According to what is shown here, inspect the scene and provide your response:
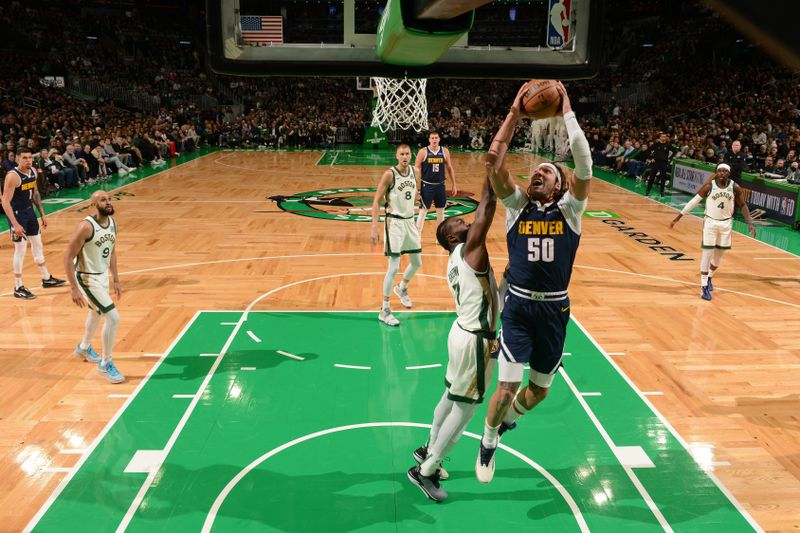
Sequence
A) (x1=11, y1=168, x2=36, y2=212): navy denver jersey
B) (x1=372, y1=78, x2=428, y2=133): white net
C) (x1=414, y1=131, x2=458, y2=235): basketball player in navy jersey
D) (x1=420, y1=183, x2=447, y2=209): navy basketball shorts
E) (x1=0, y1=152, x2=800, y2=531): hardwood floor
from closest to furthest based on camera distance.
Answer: (x1=0, y1=152, x2=800, y2=531): hardwood floor → (x1=11, y1=168, x2=36, y2=212): navy denver jersey → (x1=414, y1=131, x2=458, y2=235): basketball player in navy jersey → (x1=420, y1=183, x2=447, y2=209): navy basketball shorts → (x1=372, y1=78, x2=428, y2=133): white net

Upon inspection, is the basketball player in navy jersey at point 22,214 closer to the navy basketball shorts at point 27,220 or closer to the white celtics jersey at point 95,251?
the navy basketball shorts at point 27,220

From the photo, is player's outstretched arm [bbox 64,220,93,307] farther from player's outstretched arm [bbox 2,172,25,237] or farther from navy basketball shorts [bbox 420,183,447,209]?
navy basketball shorts [bbox 420,183,447,209]

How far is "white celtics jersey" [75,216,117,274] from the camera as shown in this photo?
5.84 meters

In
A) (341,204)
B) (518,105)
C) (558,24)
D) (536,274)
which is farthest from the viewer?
(341,204)

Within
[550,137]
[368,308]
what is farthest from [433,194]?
[550,137]

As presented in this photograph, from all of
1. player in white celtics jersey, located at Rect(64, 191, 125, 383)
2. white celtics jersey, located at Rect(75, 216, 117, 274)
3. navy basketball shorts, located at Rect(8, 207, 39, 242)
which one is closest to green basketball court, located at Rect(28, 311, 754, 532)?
player in white celtics jersey, located at Rect(64, 191, 125, 383)

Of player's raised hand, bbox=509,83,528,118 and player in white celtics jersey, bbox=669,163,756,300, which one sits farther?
player in white celtics jersey, bbox=669,163,756,300

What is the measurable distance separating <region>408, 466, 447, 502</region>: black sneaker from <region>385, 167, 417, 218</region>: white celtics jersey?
12.0ft

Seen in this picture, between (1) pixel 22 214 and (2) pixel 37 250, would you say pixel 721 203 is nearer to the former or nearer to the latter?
(2) pixel 37 250

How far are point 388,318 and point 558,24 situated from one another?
428 cm

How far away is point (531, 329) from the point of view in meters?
4.15

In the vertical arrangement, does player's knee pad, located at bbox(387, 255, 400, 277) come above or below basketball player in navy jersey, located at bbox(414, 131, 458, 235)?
below

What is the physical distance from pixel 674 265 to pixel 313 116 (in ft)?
81.2

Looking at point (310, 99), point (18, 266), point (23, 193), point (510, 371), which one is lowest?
point (18, 266)
